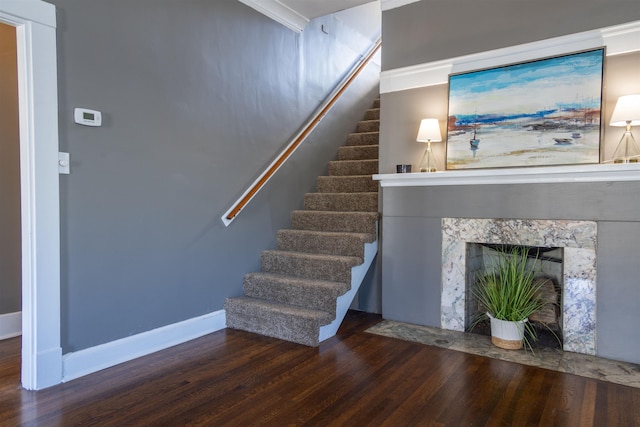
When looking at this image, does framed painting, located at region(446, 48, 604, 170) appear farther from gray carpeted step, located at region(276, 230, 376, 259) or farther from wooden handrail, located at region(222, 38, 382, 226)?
wooden handrail, located at region(222, 38, 382, 226)

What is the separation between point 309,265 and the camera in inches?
140

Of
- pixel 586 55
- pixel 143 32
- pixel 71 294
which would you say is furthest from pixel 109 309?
pixel 586 55

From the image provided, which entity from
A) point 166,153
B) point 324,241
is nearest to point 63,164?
point 166,153

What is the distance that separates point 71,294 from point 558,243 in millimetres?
3197

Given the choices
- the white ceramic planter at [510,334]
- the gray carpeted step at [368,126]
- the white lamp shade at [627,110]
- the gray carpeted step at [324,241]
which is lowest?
the white ceramic planter at [510,334]

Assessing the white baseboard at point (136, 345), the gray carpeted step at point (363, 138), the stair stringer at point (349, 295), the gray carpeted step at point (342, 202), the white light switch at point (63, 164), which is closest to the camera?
the white light switch at point (63, 164)

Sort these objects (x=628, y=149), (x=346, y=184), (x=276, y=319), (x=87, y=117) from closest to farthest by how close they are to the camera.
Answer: (x=87, y=117) < (x=628, y=149) < (x=276, y=319) < (x=346, y=184)

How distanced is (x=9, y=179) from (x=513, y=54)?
4.06 meters

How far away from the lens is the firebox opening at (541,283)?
10.6 feet

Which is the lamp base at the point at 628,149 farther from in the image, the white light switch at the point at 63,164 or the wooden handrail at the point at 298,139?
the white light switch at the point at 63,164

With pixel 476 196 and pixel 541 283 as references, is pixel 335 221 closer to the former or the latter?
pixel 476 196

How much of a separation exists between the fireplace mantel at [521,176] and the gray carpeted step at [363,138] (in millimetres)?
1445

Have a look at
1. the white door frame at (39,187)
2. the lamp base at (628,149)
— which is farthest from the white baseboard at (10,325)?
the lamp base at (628,149)

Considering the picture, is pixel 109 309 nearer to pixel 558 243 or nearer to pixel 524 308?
pixel 524 308
